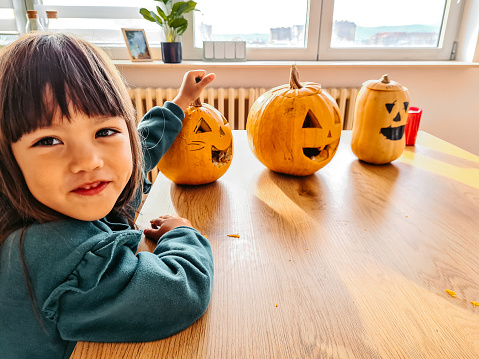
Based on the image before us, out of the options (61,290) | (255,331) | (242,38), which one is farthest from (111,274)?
(242,38)

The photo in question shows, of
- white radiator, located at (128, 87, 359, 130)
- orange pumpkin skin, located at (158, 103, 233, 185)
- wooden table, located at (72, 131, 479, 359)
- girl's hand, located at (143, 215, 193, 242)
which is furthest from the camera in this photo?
white radiator, located at (128, 87, 359, 130)

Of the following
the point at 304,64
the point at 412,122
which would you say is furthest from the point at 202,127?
the point at 304,64

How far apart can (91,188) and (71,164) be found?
5 centimetres

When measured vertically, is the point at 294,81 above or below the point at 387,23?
below

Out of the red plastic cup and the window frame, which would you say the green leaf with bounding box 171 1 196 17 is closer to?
the window frame

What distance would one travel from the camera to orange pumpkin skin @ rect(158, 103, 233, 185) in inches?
32.1

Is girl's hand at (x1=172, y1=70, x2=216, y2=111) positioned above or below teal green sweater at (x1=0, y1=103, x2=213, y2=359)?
above

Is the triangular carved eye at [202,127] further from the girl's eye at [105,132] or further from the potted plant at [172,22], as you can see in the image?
the potted plant at [172,22]

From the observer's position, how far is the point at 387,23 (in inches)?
86.5

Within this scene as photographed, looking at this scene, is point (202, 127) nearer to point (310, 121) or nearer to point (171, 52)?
point (310, 121)

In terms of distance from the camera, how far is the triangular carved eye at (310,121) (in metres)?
0.86

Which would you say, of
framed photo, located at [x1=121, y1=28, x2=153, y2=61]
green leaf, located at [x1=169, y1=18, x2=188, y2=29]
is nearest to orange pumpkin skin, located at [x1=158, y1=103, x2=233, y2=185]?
green leaf, located at [x1=169, y1=18, x2=188, y2=29]

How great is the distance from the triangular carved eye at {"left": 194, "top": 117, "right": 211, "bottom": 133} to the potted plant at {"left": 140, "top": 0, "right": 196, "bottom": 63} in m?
1.24

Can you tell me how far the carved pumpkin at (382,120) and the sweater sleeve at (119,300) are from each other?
667 millimetres
